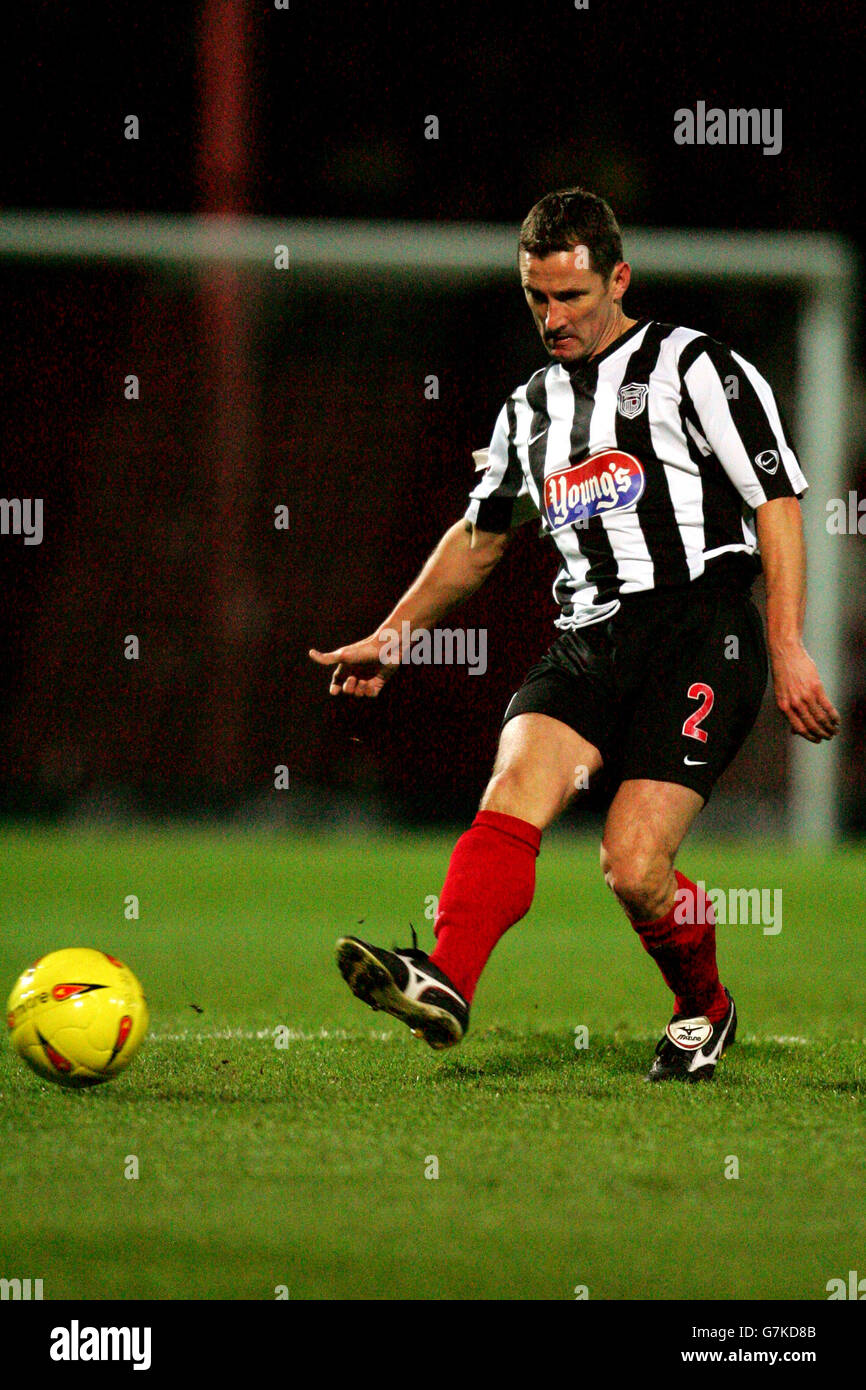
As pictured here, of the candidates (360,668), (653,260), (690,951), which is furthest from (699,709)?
(653,260)

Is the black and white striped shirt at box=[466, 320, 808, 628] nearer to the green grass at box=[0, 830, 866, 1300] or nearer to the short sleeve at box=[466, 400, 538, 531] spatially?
the short sleeve at box=[466, 400, 538, 531]

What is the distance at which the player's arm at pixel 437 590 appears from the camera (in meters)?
4.16

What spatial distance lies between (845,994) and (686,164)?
9.19m

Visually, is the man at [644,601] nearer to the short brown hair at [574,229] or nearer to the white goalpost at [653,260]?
the short brown hair at [574,229]

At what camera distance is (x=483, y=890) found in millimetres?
3475

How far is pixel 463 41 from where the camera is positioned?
13.4 m

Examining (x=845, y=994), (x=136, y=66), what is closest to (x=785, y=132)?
(x=136, y=66)

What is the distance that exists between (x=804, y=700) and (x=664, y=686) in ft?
1.17

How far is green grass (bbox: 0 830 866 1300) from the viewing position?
2.39 m

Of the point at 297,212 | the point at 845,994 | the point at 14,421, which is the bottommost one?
the point at 845,994

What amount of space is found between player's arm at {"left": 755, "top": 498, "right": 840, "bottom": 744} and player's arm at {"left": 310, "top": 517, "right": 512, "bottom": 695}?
725 mm

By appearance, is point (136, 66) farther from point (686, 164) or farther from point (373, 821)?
point (373, 821)

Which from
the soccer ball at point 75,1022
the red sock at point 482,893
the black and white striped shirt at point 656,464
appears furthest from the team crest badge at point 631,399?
the soccer ball at point 75,1022

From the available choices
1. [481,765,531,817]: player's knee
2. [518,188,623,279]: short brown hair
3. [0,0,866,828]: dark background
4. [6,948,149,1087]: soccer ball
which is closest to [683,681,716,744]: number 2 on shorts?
[481,765,531,817]: player's knee
